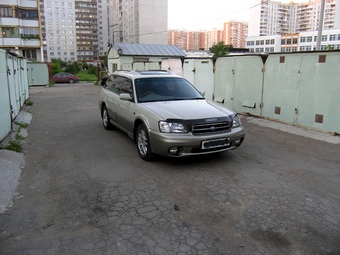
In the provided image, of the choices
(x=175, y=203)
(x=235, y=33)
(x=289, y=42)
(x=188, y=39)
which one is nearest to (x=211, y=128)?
(x=175, y=203)

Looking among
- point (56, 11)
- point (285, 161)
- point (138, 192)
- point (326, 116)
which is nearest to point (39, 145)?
point (138, 192)

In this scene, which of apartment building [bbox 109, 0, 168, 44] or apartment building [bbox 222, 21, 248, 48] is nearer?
apartment building [bbox 109, 0, 168, 44]

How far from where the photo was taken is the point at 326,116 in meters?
7.87

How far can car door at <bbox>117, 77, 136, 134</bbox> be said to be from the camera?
6421mm

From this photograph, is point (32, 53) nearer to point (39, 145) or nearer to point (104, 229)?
point (39, 145)

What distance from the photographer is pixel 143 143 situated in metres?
5.86

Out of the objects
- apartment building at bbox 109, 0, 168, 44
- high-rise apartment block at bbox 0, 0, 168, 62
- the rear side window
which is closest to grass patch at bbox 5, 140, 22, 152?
the rear side window

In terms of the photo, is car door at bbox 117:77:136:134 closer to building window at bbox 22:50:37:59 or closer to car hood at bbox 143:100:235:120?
car hood at bbox 143:100:235:120

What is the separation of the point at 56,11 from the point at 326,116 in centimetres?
12211

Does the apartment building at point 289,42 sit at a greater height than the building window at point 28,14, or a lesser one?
greater

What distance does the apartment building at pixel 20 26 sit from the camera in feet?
142

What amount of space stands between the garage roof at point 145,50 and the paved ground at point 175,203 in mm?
20701

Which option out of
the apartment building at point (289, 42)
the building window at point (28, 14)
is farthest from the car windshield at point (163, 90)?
the apartment building at point (289, 42)

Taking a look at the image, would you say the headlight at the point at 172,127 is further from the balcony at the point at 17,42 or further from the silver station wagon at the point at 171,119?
the balcony at the point at 17,42
